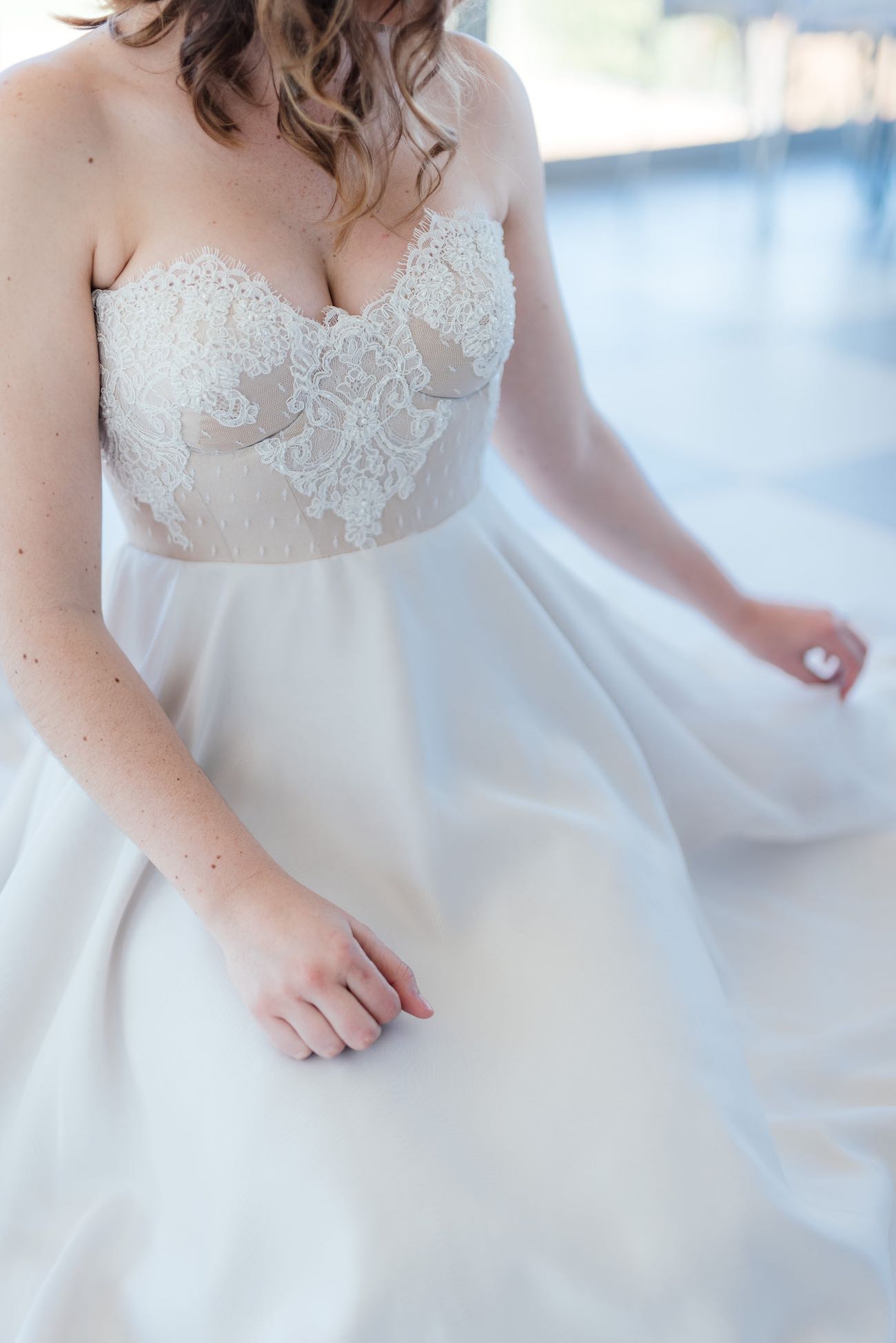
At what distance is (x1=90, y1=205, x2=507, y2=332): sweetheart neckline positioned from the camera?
1.01m

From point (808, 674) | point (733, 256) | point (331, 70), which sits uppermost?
point (331, 70)

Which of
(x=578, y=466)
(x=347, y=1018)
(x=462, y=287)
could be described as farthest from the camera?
(x=578, y=466)

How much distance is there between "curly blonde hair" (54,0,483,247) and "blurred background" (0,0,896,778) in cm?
16

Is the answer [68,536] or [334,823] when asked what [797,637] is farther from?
[68,536]

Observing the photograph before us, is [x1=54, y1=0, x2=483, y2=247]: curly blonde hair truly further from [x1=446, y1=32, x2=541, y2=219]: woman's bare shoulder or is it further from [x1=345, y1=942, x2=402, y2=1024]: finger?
[x1=345, y1=942, x2=402, y2=1024]: finger

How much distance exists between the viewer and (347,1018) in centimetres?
88

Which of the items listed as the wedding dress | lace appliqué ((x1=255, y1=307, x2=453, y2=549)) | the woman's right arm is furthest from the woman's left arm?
the woman's right arm

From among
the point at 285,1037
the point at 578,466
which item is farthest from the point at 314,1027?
the point at 578,466

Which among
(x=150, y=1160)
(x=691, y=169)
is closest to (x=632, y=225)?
(x=691, y=169)

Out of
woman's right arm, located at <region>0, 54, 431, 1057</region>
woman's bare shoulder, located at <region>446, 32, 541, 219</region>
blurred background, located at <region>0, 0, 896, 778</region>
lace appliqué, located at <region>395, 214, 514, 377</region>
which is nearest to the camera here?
woman's right arm, located at <region>0, 54, 431, 1057</region>

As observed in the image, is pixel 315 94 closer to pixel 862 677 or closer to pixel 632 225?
pixel 862 677

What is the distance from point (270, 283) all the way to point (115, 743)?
0.36 metres

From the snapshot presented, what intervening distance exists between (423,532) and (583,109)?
5.54m

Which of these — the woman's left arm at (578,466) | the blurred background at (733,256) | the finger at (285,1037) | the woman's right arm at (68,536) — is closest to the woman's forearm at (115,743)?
the woman's right arm at (68,536)
